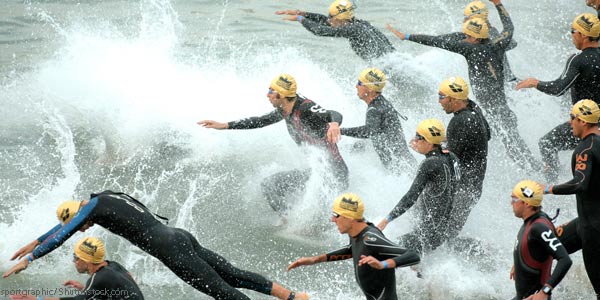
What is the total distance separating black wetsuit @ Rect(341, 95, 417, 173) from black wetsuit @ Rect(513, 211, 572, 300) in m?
3.09

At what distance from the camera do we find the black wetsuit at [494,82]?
1108cm

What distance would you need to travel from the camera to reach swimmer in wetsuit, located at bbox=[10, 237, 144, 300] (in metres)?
6.52

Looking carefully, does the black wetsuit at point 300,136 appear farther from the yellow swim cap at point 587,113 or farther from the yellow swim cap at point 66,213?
the yellow swim cap at point 66,213

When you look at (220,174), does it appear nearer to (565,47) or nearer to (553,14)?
(565,47)

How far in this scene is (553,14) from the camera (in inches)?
784

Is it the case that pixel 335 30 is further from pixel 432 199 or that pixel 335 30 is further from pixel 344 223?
pixel 344 223

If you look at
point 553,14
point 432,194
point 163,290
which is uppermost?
point 432,194

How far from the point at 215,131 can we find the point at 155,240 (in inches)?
241

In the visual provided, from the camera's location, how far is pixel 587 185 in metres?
7.04

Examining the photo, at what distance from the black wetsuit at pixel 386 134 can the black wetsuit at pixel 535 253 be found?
3094mm

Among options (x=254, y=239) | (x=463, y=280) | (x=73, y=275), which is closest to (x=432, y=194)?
(x=463, y=280)

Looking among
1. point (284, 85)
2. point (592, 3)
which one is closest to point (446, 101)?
point (284, 85)

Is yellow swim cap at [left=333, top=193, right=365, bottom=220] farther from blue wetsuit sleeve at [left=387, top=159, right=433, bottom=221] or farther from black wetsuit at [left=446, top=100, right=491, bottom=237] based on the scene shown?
black wetsuit at [left=446, top=100, right=491, bottom=237]

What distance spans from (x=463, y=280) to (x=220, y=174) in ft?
15.3
